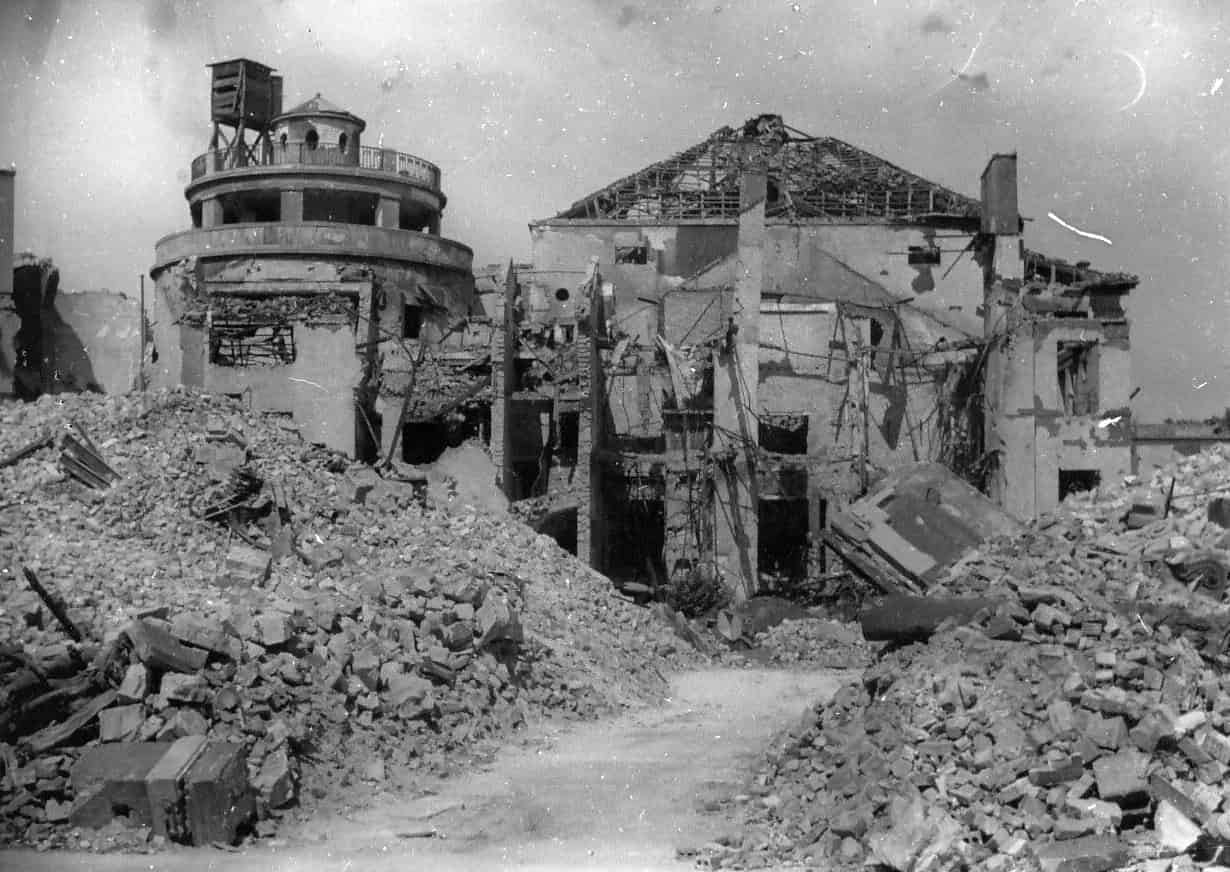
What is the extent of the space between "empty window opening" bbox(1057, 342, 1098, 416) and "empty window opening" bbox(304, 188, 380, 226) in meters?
17.0

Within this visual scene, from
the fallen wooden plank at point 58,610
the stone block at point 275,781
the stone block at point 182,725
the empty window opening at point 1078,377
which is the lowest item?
the stone block at point 275,781

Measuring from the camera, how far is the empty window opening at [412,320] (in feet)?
111

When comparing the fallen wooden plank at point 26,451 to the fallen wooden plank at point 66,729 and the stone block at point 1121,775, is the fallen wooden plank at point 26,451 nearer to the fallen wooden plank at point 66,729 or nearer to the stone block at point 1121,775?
the fallen wooden plank at point 66,729

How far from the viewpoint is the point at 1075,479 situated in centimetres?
2808

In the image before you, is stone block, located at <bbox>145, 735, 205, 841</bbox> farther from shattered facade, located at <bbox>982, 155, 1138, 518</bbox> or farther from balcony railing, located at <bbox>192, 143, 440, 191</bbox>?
balcony railing, located at <bbox>192, 143, 440, 191</bbox>

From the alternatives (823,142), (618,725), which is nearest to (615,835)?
(618,725)

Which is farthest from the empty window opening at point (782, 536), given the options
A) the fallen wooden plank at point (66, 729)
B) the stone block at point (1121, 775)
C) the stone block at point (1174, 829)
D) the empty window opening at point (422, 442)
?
the stone block at point (1174, 829)

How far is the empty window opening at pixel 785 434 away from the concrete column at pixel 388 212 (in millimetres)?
11449

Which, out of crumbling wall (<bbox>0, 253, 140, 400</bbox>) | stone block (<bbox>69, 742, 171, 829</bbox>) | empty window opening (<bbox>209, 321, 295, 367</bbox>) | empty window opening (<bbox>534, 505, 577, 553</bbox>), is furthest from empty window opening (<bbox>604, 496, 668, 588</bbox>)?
stone block (<bbox>69, 742, 171, 829</bbox>)

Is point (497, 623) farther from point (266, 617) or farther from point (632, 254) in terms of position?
point (632, 254)

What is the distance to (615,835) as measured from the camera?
11070 mm

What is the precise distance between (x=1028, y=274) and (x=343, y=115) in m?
18.1

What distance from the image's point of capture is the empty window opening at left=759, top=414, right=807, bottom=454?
29.5m

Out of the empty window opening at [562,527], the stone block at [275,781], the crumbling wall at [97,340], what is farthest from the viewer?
the crumbling wall at [97,340]
